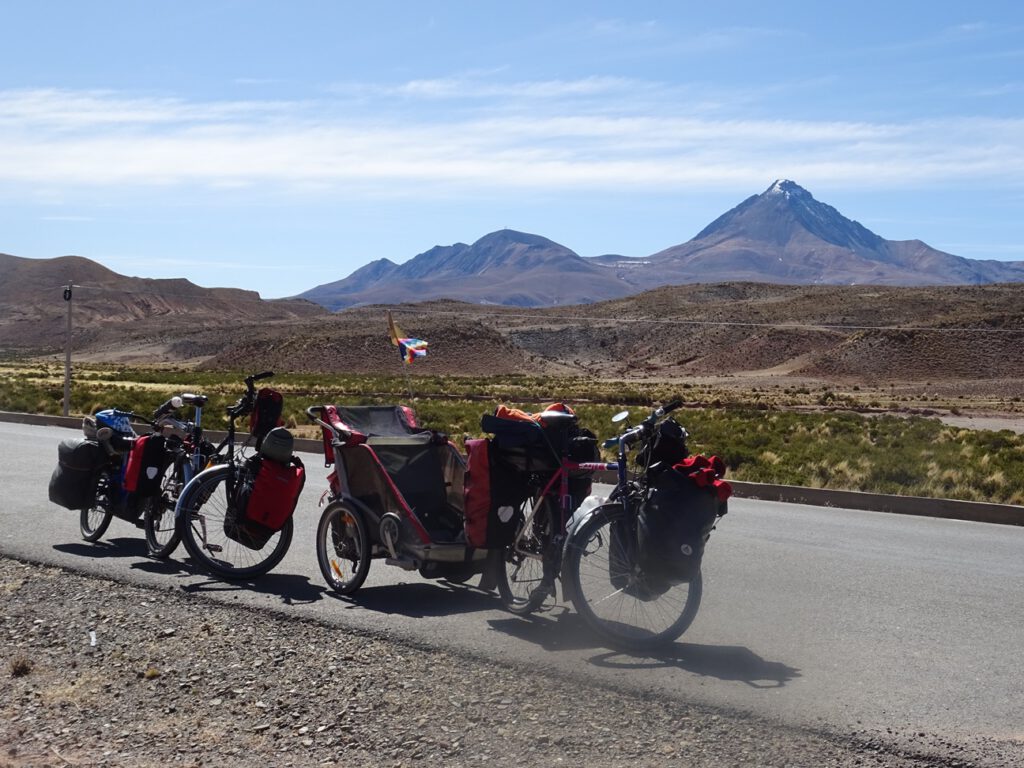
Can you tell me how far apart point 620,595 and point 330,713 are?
2.04 meters

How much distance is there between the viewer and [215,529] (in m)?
9.18

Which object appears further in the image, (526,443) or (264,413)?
(264,413)

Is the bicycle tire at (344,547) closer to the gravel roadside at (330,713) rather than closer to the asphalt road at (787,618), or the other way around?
the asphalt road at (787,618)

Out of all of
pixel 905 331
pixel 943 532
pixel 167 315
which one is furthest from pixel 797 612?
pixel 167 315

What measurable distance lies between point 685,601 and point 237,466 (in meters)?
3.66

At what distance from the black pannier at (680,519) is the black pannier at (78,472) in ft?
18.0

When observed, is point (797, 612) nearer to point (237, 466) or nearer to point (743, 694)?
point (743, 694)

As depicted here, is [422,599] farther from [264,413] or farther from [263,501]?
[264,413]

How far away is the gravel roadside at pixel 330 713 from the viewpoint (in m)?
5.39

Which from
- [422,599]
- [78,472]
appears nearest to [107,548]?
[78,472]

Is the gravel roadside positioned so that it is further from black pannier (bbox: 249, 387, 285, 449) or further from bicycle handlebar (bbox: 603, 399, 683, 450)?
black pannier (bbox: 249, 387, 285, 449)

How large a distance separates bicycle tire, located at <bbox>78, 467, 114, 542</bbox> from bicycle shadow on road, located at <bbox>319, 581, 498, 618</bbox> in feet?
9.15

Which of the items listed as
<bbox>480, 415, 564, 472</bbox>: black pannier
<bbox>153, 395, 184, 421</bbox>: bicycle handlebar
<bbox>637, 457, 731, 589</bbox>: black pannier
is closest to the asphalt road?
<bbox>637, 457, 731, 589</bbox>: black pannier

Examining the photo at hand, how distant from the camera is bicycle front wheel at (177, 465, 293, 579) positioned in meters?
8.89
